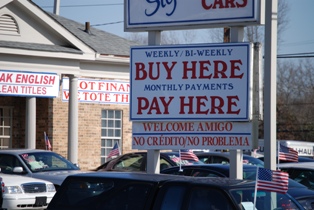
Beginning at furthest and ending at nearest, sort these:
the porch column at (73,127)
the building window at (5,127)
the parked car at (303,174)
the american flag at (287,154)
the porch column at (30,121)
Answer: the building window at (5,127) → the porch column at (73,127) → the porch column at (30,121) → the american flag at (287,154) → the parked car at (303,174)

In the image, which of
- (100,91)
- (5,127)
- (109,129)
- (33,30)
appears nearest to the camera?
(33,30)

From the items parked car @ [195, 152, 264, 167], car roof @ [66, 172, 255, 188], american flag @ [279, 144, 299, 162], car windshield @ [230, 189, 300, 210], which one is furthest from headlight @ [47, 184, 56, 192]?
car windshield @ [230, 189, 300, 210]

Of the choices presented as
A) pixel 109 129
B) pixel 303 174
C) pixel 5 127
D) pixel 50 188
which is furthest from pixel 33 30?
pixel 303 174

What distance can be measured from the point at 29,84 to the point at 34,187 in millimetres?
10258

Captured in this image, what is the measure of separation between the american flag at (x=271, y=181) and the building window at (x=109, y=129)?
19.4 metres

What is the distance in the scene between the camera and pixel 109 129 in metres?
29.3

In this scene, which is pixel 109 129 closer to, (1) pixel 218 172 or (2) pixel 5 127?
(2) pixel 5 127

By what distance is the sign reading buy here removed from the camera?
12453 mm

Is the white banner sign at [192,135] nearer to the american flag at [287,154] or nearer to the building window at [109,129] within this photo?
the american flag at [287,154]

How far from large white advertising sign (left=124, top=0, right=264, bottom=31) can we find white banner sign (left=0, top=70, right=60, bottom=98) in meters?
12.9

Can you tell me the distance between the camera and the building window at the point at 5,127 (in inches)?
1101

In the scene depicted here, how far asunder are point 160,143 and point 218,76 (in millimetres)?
1573

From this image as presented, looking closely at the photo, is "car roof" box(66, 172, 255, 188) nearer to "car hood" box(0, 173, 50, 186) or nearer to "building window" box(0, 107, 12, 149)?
"car hood" box(0, 173, 50, 186)

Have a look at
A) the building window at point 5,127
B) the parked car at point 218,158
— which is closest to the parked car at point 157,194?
the parked car at point 218,158
